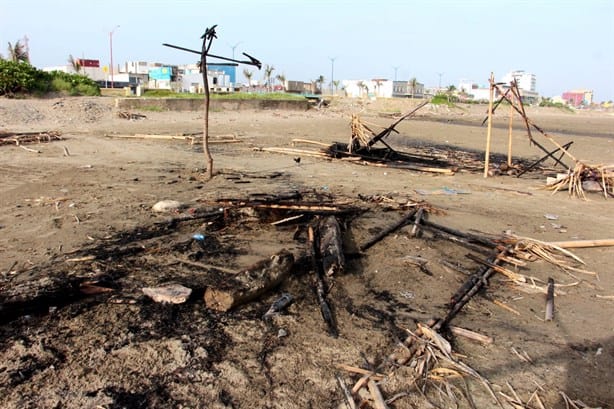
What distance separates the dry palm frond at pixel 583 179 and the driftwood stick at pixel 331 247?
5559mm

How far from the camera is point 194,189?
7.61 m

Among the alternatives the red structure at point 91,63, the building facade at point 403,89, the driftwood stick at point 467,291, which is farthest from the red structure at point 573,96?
the driftwood stick at point 467,291

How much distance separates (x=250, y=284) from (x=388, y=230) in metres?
2.31

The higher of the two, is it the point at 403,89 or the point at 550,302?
the point at 403,89

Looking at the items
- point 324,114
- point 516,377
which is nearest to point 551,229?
point 516,377

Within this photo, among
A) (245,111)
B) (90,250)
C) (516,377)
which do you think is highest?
(245,111)

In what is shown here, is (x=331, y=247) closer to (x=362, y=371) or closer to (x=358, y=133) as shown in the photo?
(x=362, y=371)

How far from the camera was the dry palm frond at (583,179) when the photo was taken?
8.47m

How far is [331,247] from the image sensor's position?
4664 mm

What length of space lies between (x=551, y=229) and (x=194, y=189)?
214 inches

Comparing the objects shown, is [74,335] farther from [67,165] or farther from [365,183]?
[67,165]

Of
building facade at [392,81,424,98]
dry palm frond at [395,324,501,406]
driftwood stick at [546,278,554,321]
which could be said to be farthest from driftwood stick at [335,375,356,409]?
building facade at [392,81,424,98]

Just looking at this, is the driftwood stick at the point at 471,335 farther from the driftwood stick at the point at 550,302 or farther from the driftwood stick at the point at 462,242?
the driftwood stick at the point at 462,242

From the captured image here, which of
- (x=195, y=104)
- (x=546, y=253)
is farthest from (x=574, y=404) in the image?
(x=195, y=104)
